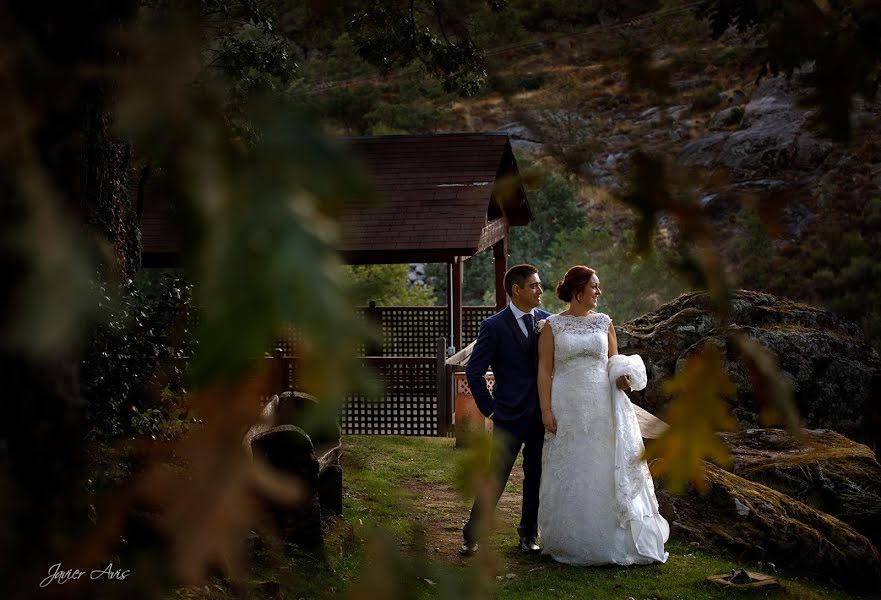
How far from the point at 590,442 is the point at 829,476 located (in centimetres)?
227

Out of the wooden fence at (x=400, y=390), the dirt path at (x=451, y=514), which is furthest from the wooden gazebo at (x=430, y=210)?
the dirt path at (x=451, y=514)

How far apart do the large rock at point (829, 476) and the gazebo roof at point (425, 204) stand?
4732 millimetres

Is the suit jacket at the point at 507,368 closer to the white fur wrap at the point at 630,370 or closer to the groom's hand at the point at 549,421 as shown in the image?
the groom's hand at the point at 549,421

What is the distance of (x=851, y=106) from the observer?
3.25ft

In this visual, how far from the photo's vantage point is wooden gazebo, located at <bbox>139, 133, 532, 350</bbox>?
11.9m

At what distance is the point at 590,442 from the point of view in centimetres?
593

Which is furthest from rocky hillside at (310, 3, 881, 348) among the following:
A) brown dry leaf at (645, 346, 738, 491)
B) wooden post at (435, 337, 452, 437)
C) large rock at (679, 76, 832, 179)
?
wooden post at (435, 337, 452, 437)

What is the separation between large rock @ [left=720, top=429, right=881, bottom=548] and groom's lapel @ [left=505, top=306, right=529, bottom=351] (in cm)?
227

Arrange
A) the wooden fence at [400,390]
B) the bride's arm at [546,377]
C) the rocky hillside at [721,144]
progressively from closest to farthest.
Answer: the rocky hillside at [721,144]
the bride's arm at [546,377]
the wooden fence at [400,390]

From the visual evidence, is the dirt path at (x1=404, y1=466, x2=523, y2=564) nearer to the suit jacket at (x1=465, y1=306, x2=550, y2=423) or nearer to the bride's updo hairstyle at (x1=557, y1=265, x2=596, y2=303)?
the suit jacket at (x1=465, y1=306, x2=550, y2=423)

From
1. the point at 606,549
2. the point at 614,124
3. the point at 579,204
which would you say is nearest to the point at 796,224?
the point at 579,204

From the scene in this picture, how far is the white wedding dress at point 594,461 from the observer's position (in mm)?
5871

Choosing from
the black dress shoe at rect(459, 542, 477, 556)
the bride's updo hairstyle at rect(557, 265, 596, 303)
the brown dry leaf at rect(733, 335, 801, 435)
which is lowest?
the black dress shoe at rect(459, 542, 477, 556)

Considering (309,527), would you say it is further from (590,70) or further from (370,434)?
(590,70)
